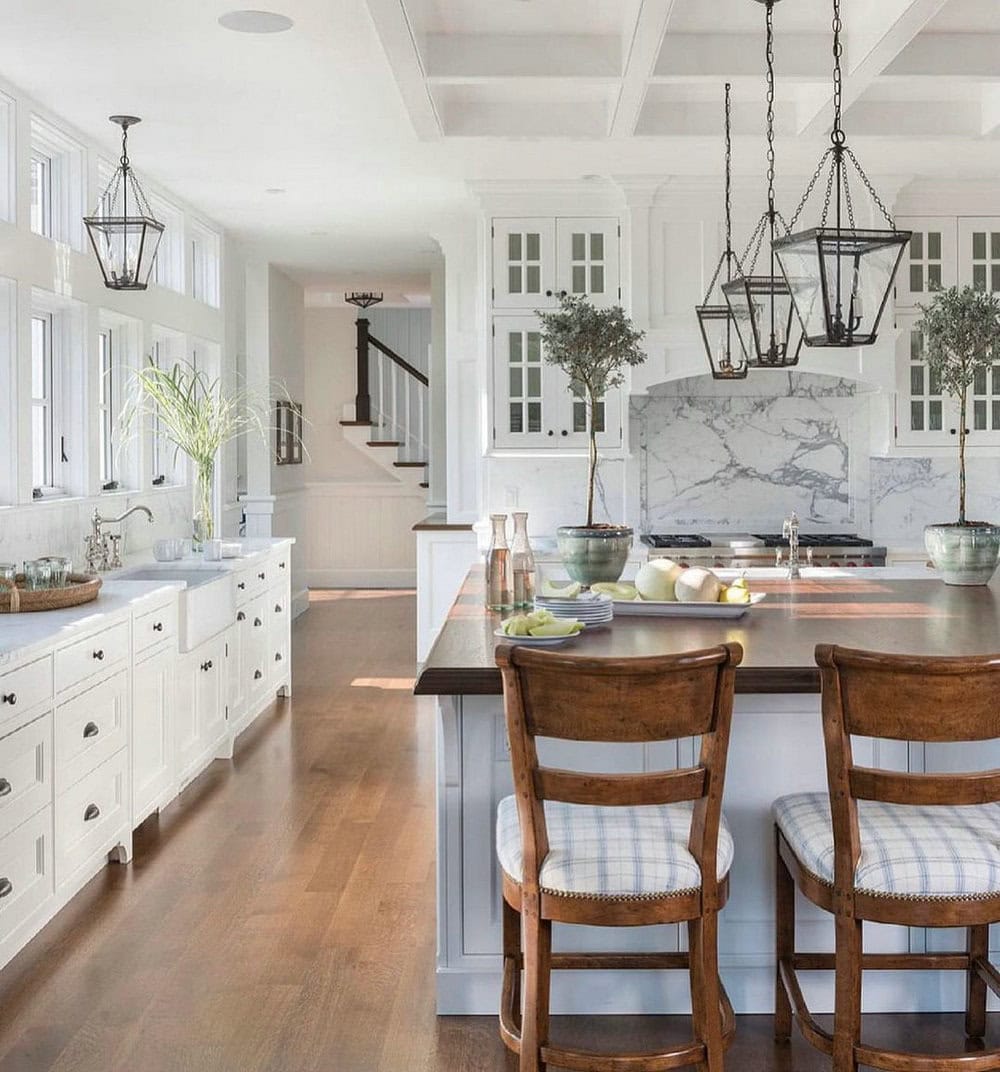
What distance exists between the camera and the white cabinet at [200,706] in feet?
16.9

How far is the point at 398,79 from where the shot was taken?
187 inches

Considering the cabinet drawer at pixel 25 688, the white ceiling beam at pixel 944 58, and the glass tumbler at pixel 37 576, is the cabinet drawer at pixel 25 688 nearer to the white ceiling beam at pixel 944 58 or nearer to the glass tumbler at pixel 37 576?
the glass tumbler at pixel 37 576

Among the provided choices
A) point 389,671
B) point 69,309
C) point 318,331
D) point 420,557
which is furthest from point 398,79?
point 318,331

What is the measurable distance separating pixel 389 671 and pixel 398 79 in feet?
13.8

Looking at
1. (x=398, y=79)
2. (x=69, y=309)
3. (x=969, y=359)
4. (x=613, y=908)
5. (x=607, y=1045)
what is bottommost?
(x=607, y=1045)

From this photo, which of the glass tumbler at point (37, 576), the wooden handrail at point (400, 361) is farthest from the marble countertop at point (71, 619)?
the wooden handrail at point (400, 361)

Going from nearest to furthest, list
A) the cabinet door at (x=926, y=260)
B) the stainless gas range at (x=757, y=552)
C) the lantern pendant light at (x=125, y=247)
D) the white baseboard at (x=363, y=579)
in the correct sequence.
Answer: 1. the lantern pendant light at (x=125, y=247)
2. the stainless gas range at (x=757, y=552)
3. the cabinet door at (x=926, y=260)
4. the white baseboard at (x=363, y=579)

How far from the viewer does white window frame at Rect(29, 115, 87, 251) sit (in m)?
5.73

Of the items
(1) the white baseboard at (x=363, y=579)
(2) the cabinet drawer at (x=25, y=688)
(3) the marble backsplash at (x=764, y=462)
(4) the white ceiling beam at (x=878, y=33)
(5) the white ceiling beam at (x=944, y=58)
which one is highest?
(5) the white ceiling beam at (x=944, y=58)

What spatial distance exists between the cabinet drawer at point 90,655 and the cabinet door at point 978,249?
4844 millimetres

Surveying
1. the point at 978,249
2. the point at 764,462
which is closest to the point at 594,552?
the point at 764,462

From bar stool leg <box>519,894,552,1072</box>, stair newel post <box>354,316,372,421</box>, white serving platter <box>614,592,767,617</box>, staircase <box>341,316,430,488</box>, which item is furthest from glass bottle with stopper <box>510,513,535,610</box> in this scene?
stair newel post <box>354,316,372,421</box>

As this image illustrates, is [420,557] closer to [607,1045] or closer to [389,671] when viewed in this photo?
[389,671]

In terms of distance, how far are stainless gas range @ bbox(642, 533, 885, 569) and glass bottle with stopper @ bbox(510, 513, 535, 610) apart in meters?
2.93
